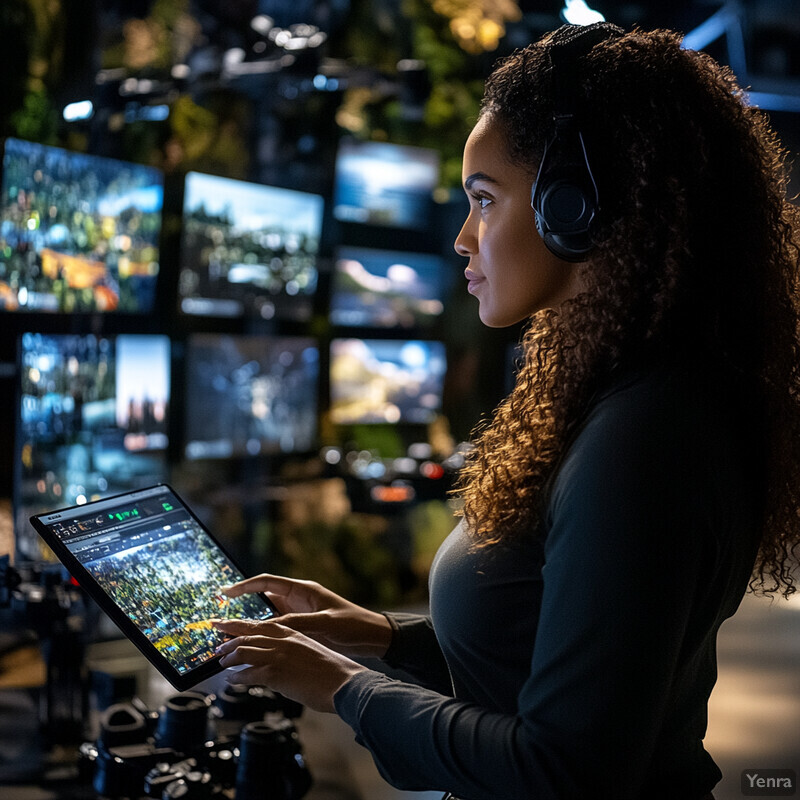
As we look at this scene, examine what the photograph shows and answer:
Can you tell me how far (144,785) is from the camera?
1.62 meters

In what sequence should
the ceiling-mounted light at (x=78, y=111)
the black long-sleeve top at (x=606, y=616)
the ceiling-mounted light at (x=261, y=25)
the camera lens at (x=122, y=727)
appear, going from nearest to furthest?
the black long-sleeve top at (x=606, y=616) → the camera lens at (x=122, y=727) → the ceiling-mounted light at (x=78, y=111) → the ceiling-mounted light at (x=261, y=25)

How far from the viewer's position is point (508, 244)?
940 millimetres

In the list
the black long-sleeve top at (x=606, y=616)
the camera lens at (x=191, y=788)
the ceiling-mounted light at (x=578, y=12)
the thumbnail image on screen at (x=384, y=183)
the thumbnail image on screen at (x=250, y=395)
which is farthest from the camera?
the thumbnail image on screen at (x=384, y=183)

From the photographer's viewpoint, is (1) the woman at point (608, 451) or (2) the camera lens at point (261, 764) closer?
(1) the woman at point (608, 451)

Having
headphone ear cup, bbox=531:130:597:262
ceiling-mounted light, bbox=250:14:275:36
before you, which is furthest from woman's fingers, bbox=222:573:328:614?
ceiling-mounted light, bbox=250:14:275:36

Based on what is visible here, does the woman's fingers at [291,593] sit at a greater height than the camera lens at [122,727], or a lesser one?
greater

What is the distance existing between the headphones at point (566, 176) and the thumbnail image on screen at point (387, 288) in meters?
3.01

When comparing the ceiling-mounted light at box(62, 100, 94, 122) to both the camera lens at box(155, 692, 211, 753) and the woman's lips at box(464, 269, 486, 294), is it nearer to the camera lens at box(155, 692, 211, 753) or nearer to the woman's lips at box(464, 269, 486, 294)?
the camera lens at box(155, 692, 211, 753)

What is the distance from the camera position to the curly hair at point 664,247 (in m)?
0.83

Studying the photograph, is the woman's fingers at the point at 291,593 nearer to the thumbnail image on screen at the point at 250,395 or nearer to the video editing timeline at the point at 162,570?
the video editing timeline at the point at 162,570

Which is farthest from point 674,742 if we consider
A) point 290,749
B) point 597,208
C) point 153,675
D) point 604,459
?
point 153,675

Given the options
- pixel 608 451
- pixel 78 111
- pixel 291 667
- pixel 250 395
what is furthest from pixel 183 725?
pixel 250 395

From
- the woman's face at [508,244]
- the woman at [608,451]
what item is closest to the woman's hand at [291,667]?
the woman at [608,451]

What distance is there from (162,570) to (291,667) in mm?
262
